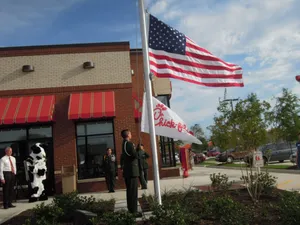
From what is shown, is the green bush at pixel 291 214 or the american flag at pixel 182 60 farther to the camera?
the american flag at pixel 182 60

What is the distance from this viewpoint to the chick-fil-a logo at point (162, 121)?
758cm

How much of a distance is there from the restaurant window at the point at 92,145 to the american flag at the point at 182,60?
23.1 feet

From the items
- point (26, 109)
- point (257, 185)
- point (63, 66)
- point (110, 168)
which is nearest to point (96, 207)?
point (257, 185)

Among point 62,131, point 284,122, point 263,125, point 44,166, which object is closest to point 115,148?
point 62,131

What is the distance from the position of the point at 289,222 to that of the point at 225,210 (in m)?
1.26

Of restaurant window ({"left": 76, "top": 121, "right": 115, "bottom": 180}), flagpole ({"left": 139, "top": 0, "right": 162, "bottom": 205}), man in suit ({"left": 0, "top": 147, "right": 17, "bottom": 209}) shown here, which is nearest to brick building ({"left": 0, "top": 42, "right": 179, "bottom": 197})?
restaurant window ({"left": 76, "top": 121, "right": 115, "bottom": 180})

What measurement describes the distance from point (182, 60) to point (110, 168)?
21.5ft

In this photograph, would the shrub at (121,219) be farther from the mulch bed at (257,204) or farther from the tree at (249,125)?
the tree at (249,125)

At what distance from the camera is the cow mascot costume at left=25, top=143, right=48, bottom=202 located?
38.9 feet

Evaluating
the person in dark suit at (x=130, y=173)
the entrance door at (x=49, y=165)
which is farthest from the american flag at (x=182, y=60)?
the entrance door at (x=49, y=165)

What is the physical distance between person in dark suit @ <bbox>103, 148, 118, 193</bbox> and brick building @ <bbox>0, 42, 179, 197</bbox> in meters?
0.83

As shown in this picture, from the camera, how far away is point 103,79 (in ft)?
47.7

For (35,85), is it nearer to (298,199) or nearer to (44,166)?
(44,166)

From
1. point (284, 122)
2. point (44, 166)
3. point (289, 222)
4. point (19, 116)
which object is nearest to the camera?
point (289, 222)
